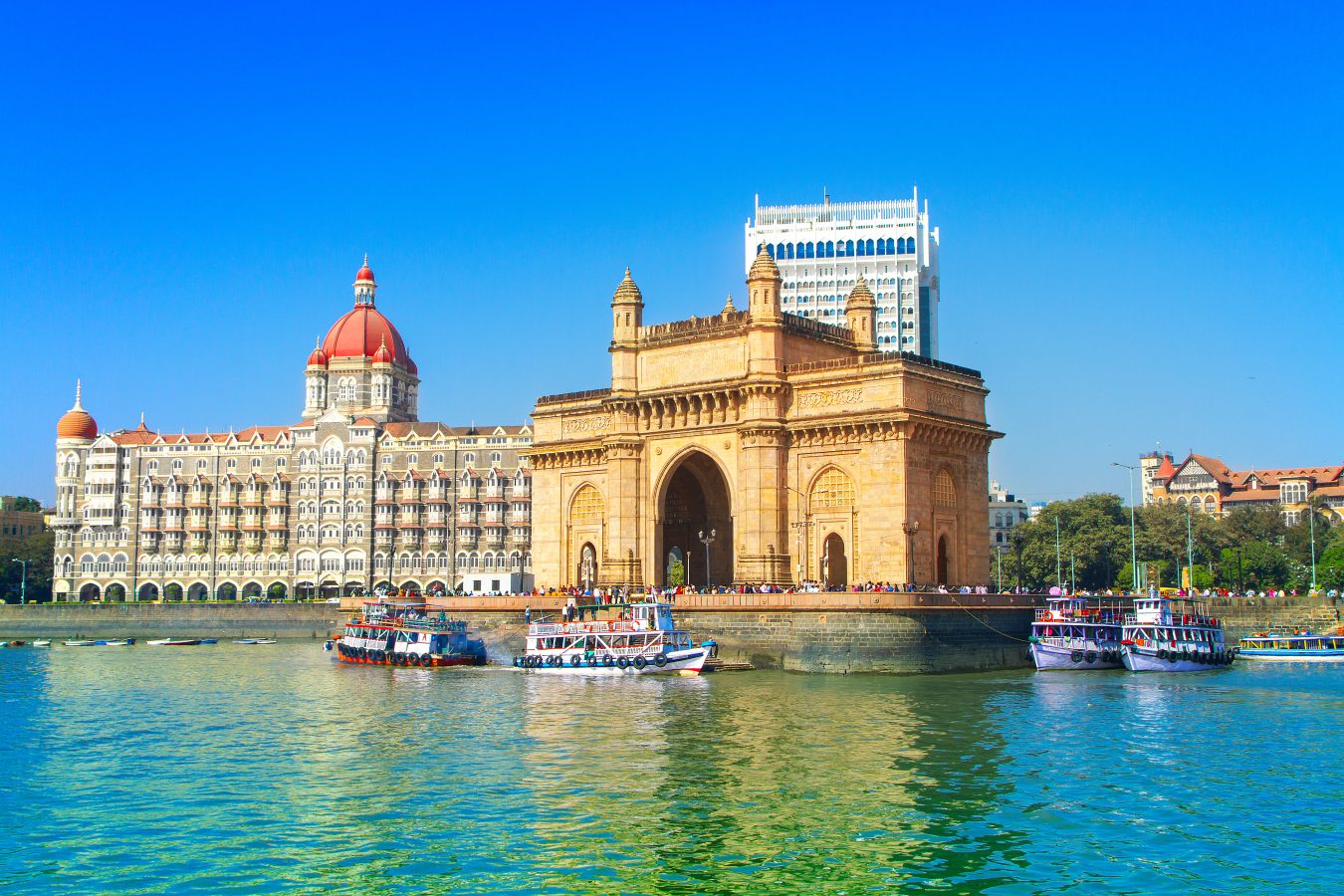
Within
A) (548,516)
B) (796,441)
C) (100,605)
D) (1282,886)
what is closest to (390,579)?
(100,605)

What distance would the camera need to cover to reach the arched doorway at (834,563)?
58.9 metres

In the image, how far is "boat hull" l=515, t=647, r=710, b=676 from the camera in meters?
52.7

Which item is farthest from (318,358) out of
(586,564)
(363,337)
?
(586,564)

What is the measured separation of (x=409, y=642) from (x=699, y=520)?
16.2 m

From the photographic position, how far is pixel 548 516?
2781 inches

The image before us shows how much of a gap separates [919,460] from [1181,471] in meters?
96.9

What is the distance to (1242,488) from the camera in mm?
145125

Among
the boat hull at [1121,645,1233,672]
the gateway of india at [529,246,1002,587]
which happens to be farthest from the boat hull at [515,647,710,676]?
the boat hull at [1121,645,1233,672]

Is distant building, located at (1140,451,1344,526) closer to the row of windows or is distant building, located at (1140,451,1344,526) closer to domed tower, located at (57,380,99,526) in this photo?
the row of windows

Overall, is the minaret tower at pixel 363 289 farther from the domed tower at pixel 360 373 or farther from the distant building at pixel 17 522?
the distant building at pixel 17 522

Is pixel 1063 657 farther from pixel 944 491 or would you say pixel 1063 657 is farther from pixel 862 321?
pixel 862 321

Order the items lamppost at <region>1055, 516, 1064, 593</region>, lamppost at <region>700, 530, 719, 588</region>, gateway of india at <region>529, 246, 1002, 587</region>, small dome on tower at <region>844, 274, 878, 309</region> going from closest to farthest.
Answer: gateway of india at <region>529, 246, 1002, 587</region> < lamppost at <region>700, 530, 719, 588</region> < small dome on tower at <region>844, 274, 878, 309</region> < lamppost at <region>1055, 516, 1064, 593</region>

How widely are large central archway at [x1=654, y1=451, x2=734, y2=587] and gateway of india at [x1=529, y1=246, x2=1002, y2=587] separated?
0.31 feet

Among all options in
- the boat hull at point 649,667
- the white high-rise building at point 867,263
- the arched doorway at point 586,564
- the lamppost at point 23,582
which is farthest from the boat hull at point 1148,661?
the lamppost at point 23,582
